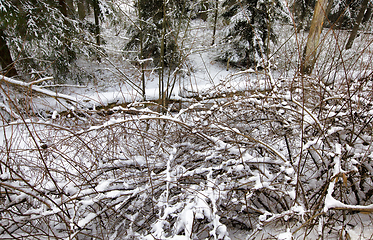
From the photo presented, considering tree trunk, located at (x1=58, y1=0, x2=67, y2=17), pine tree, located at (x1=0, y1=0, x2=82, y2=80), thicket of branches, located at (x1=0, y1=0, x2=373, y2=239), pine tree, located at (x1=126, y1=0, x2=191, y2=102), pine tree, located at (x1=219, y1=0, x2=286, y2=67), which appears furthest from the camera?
pine tree, located at (x1=219, y1=0, x2=286, y2=67)

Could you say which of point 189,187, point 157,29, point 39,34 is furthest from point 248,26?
point 189,187

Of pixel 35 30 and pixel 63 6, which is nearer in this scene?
pixel 35 30

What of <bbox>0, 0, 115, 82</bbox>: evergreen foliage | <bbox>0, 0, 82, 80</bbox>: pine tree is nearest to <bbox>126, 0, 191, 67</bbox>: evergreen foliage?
<bbox>0, 0, 115, 82</bbox>: evergreen foliage

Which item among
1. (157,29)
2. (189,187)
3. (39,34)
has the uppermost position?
(157,29)

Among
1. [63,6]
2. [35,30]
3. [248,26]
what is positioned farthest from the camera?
[248,26]

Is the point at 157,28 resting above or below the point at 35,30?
above

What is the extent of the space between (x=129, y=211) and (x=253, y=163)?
129 centimetres

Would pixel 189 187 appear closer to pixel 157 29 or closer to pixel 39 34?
pixel 157 29

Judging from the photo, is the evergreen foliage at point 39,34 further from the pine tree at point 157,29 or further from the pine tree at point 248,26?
the pine tree at point 248,26

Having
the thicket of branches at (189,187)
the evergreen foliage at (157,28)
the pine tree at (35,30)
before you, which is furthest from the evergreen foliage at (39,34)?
the thicket of branches at (189,187)

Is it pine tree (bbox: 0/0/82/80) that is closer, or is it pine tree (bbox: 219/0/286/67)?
pine tree (bbox: 0/0/82/80)

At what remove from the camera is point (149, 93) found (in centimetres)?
661

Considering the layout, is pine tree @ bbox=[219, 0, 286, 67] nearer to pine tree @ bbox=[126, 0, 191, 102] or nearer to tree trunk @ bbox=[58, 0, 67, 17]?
pine tree @ bbox=[126, 0, 191, 102]

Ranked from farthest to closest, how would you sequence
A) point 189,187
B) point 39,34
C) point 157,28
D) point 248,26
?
point 248,26
point 39,34
point 157,28
point 189,187
